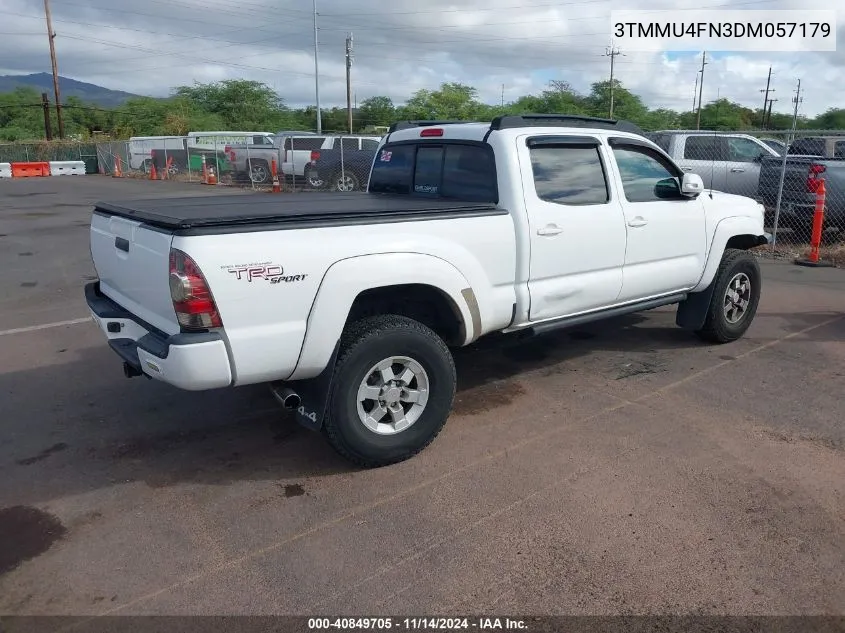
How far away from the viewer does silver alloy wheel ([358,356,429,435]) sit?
407 centimetres

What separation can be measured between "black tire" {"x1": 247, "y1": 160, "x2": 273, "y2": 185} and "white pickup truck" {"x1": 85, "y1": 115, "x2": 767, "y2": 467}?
20.4 m

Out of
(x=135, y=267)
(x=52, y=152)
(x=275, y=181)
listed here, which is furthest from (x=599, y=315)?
(x=52, y=152)

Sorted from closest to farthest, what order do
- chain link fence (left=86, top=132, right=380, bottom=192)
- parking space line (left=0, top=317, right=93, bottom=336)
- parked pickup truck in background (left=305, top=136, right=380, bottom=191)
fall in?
parking space line (left=0, top=317, right=93, bottom=336) → parked pickup truck in background (left=305, top=136, right=380, bottom=191) → chain link fence (left=86, top=132, right=380, bottom=192)

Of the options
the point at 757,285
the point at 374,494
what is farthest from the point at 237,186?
the point at 374,494

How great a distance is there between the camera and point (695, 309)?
6.36 metres

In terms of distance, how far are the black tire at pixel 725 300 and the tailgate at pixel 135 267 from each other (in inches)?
179

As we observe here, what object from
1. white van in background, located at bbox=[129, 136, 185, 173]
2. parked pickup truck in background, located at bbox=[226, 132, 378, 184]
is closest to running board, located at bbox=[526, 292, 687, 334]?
parked pickup truck in background, located at bbox=[226, 132, 378, 184]

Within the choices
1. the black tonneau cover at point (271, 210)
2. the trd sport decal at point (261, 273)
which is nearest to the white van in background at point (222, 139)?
the black tonneau cover at point (271, 210)

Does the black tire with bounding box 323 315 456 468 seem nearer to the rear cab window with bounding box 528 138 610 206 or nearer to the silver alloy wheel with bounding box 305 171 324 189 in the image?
the rear cab window with bounding box 528 138 610 206

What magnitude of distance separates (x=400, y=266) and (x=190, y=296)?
1126 millimetres

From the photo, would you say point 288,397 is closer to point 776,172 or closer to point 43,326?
point 43,326

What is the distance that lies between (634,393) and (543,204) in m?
1.61

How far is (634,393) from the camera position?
17.5ft

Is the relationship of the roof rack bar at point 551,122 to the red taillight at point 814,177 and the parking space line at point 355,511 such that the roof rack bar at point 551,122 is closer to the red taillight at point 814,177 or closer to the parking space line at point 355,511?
the parking space line at point 355,511
